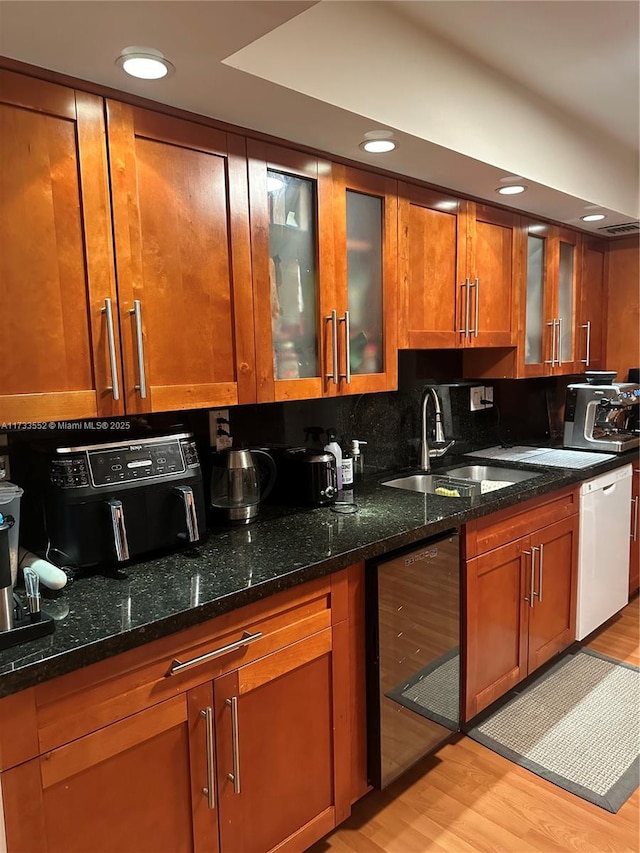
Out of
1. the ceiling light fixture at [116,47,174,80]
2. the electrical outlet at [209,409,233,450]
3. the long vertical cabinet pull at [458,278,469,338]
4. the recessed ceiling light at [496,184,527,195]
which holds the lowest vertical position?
the electrical outlet at [209,409,233,450]

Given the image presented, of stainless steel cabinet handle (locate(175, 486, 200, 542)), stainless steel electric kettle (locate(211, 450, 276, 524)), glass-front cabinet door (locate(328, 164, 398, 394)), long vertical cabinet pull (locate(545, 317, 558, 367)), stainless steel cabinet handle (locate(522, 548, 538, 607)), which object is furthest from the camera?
long vertical cabinet pull (locate(545, 317, 558, 367))

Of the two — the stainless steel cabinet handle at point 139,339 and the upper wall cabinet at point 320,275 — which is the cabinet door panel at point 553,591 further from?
the stainless steel cabinet handle at point 139,339

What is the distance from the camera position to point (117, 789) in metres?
1.22

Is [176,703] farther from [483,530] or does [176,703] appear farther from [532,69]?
[532,69]

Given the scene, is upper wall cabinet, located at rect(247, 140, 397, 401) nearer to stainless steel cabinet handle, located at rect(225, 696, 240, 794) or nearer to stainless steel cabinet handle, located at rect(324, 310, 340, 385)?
stainless steel cabinet handle, located at rect(324, 310, 340, 385)

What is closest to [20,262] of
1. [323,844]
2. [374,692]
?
[374,692]

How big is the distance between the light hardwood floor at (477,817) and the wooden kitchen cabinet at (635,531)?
1555 mm

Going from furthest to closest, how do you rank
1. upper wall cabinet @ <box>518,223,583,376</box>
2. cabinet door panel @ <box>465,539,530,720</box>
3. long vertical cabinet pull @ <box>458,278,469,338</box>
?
upper wall cabinet @ <box>518,223,583,376</box> → long vertical cabinet pull @ <box>458,278,469,338</box> → cabinet door panel @ <box>465,539,530,720</box>

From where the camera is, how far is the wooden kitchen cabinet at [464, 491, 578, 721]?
213 centimetres

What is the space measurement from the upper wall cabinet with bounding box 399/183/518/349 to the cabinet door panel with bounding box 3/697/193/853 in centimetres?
159

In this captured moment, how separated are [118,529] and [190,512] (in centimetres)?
21

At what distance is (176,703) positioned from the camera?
4.25 feet

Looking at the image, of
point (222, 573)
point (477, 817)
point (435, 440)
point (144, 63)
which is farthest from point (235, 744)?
point (435, 440)

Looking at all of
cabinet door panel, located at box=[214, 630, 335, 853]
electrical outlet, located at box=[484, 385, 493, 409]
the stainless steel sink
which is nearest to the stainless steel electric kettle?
cabinet door panel, located at box=[214, 630, 335, 853]
